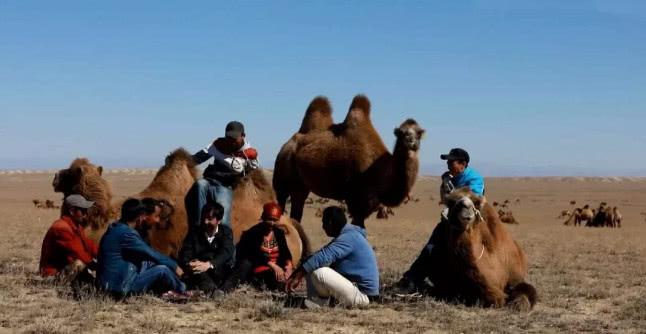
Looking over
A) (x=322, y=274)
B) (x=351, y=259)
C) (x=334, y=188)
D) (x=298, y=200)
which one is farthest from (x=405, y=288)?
(x=298, y=200)

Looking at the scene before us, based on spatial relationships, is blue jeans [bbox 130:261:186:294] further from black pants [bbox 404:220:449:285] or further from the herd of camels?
black pants [bbox 404:220:449:285]

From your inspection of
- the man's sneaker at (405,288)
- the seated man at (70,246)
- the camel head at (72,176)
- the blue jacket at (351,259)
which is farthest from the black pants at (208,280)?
the camel head at (72,176)

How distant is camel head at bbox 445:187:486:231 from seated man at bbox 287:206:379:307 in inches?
32.0

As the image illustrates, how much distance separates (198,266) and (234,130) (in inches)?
63.4

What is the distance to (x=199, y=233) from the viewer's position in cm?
827

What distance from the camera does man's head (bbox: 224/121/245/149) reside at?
29.1ft

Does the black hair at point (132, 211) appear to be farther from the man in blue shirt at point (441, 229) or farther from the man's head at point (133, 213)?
the man in blue shirt at point (441, 229)

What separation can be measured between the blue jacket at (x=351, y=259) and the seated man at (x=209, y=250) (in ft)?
3.92

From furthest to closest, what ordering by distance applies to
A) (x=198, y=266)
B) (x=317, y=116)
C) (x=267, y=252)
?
(x=317, y=116) < (x=267, y=252) < (x=198, y=266)

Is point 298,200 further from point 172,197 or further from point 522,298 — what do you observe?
point 522,298

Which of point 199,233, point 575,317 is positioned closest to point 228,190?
point 199,233

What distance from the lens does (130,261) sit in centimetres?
763

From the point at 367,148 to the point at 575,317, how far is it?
631 centimetres

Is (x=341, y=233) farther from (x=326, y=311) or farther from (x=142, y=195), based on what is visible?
(x=142, y=195)
